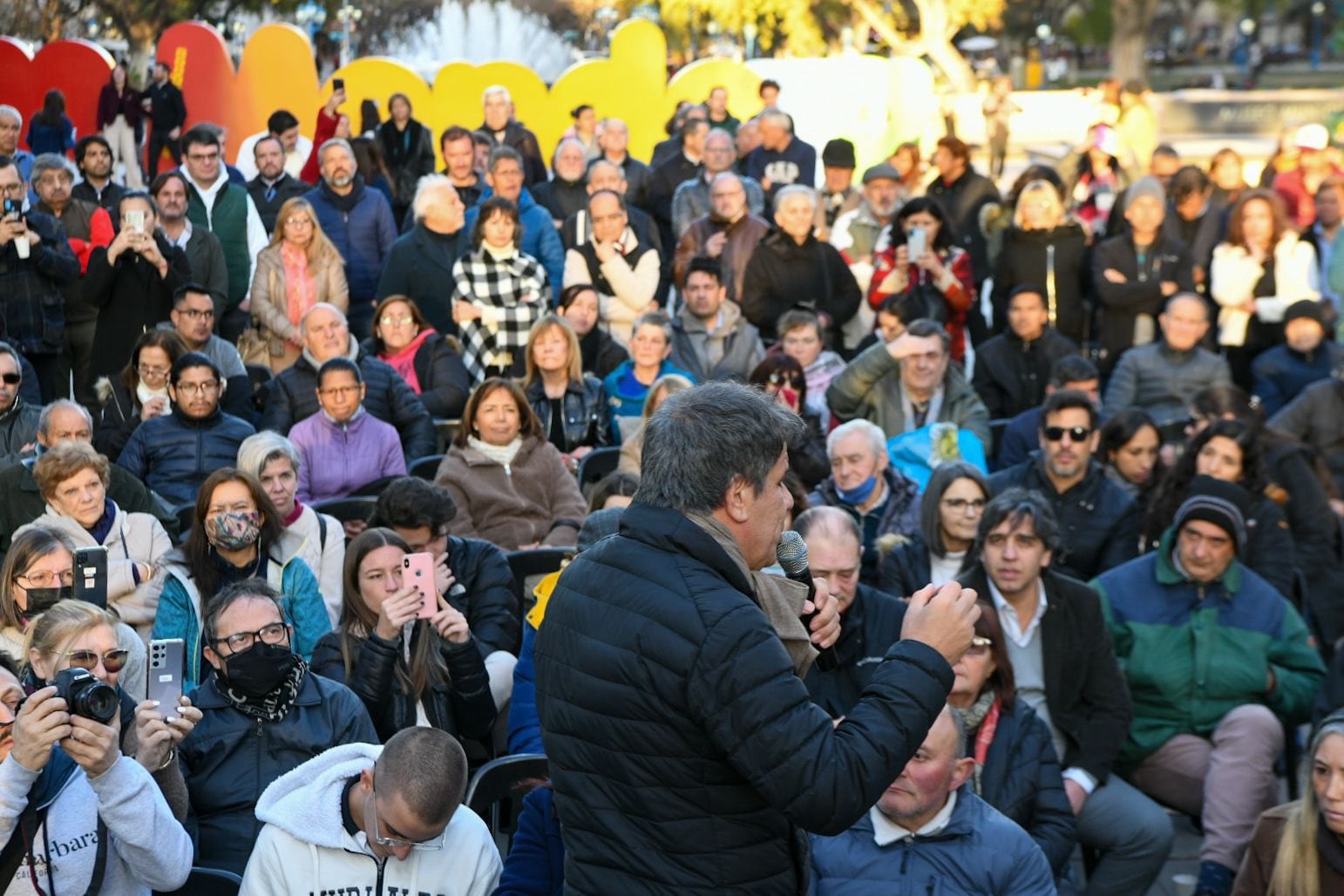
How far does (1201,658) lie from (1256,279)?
4.80m

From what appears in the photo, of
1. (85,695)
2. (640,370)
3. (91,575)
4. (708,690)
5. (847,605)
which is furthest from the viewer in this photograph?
(640,370)

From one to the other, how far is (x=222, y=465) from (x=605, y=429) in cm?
186

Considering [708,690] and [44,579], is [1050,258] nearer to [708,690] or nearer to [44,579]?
[44,579]

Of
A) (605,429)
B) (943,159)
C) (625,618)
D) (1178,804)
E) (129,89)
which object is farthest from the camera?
(129,89)

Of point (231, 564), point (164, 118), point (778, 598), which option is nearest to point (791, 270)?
point (231, 564)

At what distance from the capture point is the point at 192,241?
977 cm

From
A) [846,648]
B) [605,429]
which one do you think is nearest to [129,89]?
[605,429]

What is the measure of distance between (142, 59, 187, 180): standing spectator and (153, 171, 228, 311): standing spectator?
6082mm

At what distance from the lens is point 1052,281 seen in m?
10.1

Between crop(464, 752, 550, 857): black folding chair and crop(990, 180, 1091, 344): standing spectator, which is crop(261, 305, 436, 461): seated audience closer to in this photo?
crop(464, 752, 550, 857): black folding chair

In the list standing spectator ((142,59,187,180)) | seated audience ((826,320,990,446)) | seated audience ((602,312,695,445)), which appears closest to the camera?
seated audience ((826,320,990,446))

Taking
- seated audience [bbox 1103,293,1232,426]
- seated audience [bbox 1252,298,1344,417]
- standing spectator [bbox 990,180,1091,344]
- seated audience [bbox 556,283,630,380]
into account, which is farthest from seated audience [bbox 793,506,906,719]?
standing spectator [bbox 990,180,1091,344]

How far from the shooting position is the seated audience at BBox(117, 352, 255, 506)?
7.25 m

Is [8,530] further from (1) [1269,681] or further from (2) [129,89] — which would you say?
(2) [129,89]
